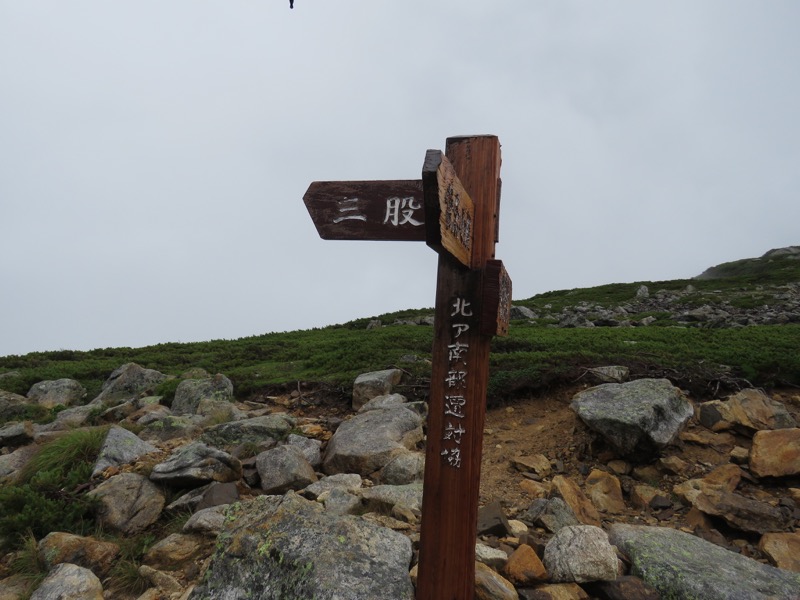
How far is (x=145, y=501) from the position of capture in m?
6.50

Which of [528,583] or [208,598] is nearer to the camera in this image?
[208,598]

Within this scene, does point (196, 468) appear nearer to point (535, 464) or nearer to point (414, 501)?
point (414, 501)

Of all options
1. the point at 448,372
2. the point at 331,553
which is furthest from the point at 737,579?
the point at 331,553

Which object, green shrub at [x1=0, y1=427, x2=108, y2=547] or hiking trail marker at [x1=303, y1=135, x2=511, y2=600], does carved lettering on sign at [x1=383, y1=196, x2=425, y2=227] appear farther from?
green shrub at [x1=0, y1=427, x2=108, y2=547]

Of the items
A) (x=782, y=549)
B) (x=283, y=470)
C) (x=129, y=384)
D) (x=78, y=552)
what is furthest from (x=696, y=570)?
(x=129, y=384)

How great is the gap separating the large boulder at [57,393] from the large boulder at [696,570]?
50.4 ft

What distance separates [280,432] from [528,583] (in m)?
5.48

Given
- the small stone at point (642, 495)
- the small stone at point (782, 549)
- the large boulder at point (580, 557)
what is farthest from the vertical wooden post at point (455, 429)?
the small stone at point (642, 495)

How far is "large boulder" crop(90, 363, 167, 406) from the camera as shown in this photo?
555 inches

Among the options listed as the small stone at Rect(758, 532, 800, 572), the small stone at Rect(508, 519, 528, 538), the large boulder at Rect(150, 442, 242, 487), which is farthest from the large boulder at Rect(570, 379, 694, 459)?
the large boulder at Rect(150, 442, 242, 487)

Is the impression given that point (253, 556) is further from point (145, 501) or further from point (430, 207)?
point (430, 207)

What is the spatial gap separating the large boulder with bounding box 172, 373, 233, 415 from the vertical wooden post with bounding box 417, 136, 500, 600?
347 inches

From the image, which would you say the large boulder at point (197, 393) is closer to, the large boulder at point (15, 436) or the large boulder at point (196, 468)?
the large boulder at point (15, 436)

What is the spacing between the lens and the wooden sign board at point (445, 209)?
2906 mm
